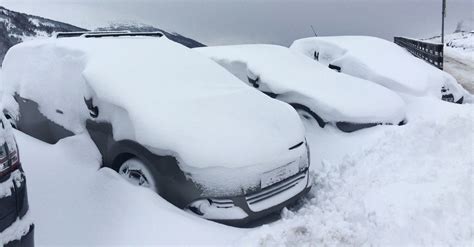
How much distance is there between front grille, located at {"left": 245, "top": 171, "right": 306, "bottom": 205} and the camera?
384 centimetres

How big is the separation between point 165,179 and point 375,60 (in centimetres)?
708

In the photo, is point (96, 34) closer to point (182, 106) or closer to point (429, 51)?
point (182, 106)

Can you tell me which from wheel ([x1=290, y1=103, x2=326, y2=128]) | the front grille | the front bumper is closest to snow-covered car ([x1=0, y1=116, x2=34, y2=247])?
the front bumper

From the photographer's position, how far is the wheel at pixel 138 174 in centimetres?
388

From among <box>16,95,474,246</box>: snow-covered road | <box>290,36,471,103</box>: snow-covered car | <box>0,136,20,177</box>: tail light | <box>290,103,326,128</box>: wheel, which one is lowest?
<box>290,36,471,103</box>: snow-covered car

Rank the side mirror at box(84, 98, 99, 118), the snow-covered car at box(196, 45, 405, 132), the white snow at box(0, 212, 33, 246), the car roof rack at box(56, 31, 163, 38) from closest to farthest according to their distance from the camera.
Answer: the white snow at box(0, 212, 33, 246) → the side mirror at box(84, 98, 99, 118) → the car roof rack at box(56, 31, 163, 38) → the snow-covered car at box(196, 45, 405, 132)

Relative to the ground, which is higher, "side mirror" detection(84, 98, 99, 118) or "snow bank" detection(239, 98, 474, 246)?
"side mirror" detection(84, 98, 99, 118)

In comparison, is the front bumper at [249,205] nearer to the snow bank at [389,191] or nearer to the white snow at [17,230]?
the snow bank at [389,191]

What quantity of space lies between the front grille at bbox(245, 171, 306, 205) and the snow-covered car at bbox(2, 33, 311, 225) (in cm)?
1

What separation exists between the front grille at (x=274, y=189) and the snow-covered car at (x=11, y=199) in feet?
5.95

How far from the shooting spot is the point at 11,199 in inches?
98.2

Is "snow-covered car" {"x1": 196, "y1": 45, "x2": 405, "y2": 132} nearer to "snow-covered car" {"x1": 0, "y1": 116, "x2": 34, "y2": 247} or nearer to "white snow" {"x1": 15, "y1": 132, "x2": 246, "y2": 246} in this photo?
"white snow" {"x1": 15, "y1": 132, "x2": 246, "y2": 246}

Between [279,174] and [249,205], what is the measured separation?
1.39 feet

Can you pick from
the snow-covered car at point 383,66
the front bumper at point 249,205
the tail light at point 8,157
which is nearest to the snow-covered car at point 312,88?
the snow-covered car at point 383,66
